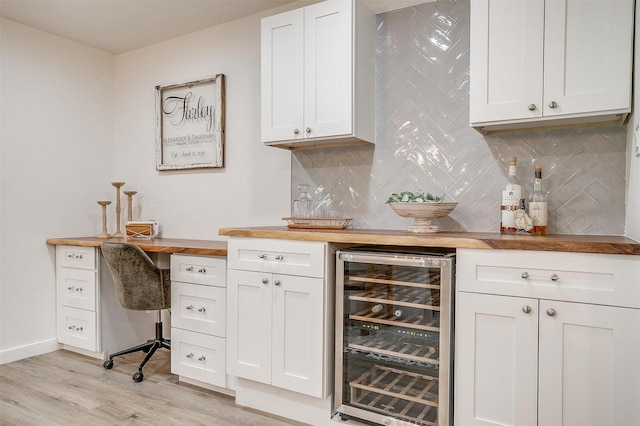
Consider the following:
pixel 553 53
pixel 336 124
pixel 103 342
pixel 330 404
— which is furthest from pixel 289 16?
pixel 103 342

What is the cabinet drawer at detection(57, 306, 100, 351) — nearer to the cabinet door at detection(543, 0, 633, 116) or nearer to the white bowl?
the white bowl

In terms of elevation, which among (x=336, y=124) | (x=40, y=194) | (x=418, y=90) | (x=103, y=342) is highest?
(x=418, y=90)

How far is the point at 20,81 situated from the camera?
3.32 meters

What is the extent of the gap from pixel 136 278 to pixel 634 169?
9.17ft

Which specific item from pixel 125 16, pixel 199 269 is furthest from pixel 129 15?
pixel 199 269

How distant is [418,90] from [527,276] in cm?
131

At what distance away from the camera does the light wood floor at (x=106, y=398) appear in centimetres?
232

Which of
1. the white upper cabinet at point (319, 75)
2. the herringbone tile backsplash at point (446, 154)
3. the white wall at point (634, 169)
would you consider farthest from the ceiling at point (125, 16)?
the white wall at point (634, 169)

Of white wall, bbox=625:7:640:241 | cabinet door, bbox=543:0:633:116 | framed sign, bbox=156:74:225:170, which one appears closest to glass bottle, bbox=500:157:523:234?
cabinet door, bbox=543:0:633:116

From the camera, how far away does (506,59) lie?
6.60ft

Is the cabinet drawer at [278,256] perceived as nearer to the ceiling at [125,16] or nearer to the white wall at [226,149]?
the white wall at [226,149]

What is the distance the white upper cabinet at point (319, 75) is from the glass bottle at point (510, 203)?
2.77 ft

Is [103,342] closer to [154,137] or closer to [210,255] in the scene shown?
[210,255]

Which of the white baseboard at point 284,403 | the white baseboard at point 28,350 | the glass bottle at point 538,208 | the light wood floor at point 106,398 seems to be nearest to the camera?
the glass bottle at point 538,208
